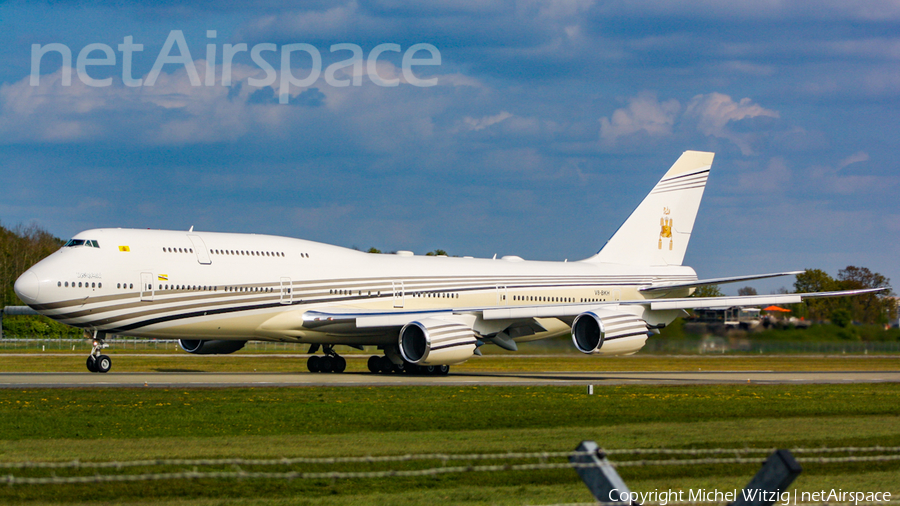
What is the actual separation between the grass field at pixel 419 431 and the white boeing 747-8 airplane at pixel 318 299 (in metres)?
5.45

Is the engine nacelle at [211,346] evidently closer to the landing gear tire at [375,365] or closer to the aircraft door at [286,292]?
the aircraft door at [286,292]

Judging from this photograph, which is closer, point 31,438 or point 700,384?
point 31,438

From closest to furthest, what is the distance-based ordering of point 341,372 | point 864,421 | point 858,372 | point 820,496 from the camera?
point 820,496, point 864,421, point 341,372, point 858,372

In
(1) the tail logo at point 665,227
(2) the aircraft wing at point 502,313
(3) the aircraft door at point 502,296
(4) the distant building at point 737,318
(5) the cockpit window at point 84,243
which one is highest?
(1) the tail logo at point 665,227

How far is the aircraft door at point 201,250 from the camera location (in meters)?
28.6

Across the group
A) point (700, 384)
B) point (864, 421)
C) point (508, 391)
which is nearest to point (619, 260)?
point (700, 384)

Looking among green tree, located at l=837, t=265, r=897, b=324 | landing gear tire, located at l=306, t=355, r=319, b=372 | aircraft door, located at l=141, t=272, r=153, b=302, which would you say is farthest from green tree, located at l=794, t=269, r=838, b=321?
aircraft door, located at l=141, t=272, r=153, b=302

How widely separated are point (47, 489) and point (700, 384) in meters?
21.1

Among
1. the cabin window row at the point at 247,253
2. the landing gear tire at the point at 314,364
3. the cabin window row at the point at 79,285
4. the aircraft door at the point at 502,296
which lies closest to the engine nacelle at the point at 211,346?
the landing gear tire at the point at 314,364

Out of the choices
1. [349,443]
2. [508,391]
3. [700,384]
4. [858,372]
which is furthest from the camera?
[858,372]

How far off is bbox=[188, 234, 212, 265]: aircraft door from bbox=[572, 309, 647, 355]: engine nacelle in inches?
474

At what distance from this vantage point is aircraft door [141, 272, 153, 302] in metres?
27.4

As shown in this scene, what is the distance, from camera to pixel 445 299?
1363 inches

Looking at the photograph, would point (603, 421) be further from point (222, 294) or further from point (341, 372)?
point (341, 372)
